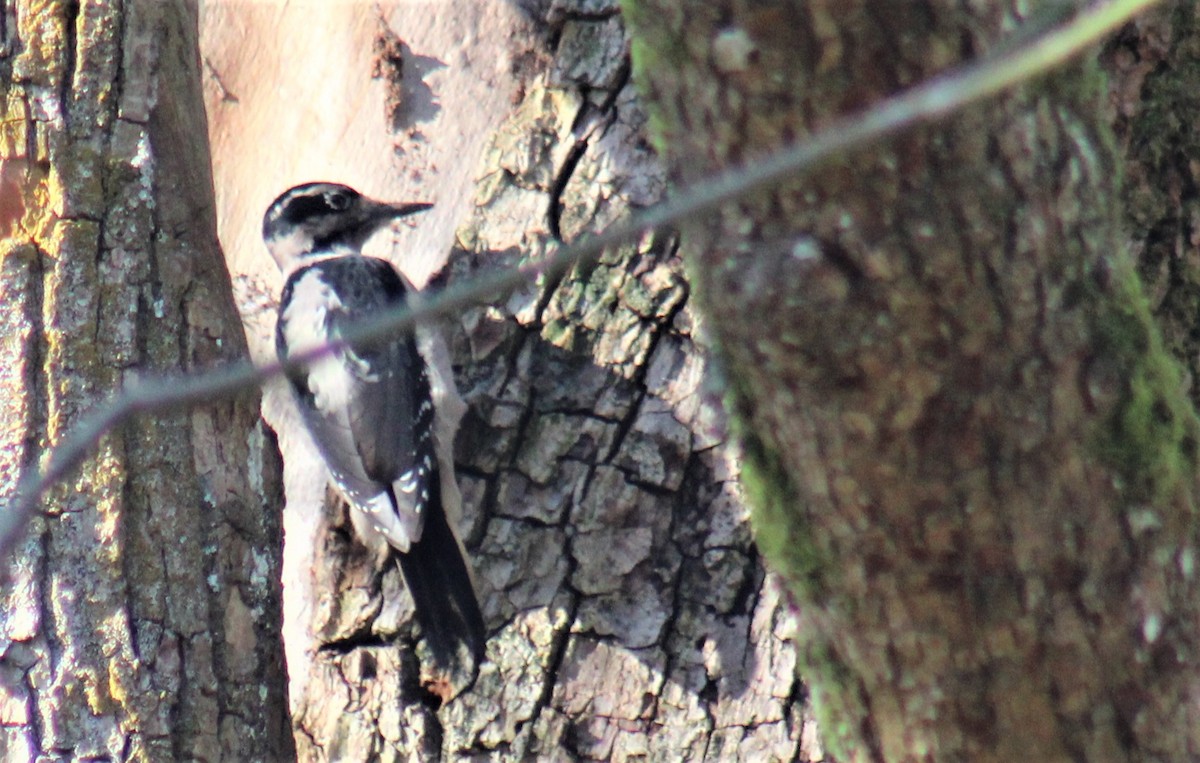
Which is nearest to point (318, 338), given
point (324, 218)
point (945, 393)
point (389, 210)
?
point (324, 218)

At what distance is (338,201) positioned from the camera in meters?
3.76

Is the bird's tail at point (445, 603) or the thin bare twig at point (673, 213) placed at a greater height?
the bird's tail at point (445, 603)

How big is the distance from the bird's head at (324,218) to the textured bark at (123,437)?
2.55 feet

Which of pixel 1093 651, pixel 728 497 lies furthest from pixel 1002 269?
pixel 728 497

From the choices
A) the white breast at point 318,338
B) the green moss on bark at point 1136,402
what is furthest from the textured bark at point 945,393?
the white breast at point 318,338

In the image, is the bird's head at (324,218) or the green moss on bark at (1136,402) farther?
the bird's head at (324,218)

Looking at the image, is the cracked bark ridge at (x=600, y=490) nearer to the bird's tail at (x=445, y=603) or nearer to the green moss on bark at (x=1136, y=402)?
the bird's tail at (x=445, y=603)

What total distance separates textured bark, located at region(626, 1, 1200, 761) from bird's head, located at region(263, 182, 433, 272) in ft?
6.83

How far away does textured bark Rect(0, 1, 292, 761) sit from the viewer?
2400 mm

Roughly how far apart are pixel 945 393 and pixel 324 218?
116 inches

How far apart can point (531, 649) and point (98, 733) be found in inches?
34.2

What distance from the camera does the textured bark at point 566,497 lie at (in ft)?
9.21

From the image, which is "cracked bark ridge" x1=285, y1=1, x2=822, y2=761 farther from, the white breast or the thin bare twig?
the thin bare twig

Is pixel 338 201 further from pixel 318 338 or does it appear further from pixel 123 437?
pixel 123 437
